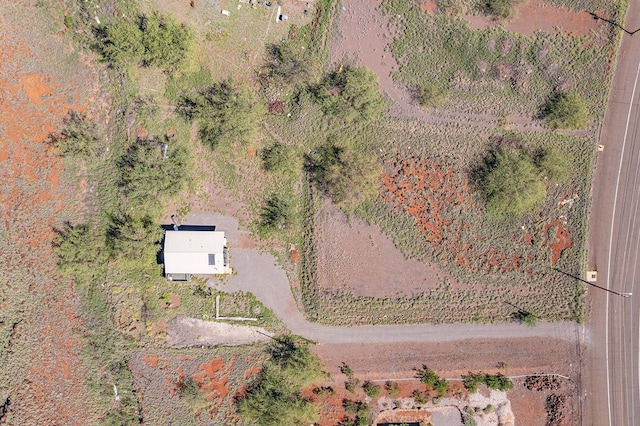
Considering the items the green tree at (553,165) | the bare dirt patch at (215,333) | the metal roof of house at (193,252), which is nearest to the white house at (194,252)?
the metal roof of house at (193,252)

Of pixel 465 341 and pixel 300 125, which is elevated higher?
pixel 300 125

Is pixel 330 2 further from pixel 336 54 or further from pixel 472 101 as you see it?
pixel 472 101

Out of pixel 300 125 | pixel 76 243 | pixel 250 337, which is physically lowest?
pixel 250 337

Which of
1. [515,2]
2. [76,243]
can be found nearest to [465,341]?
[515,2]

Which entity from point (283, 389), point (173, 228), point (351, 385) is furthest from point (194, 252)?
point (351, 385)

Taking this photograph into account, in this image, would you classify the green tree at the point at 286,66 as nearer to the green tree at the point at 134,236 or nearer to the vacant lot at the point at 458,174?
the vacant lot at the point at 458,174
